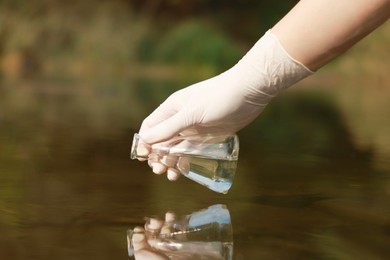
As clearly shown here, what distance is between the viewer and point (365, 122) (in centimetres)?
334

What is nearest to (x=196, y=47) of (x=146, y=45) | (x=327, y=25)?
(x=146, y=45)

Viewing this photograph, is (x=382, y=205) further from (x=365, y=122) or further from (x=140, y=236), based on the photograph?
(x=365, y=122)

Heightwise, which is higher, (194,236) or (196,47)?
(196,47)

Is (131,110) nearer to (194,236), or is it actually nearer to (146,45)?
(194,236)

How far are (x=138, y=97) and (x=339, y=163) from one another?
257 cm

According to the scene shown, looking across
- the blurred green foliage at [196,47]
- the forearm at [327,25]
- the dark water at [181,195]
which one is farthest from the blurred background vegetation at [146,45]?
the forearm at [327,25]

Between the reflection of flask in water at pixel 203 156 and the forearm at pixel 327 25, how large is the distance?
220mm

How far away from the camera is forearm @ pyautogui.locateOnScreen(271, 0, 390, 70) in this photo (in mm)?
1200

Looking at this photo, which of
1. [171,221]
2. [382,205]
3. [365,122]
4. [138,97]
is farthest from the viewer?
[138,97]

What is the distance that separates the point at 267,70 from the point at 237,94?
55 mm

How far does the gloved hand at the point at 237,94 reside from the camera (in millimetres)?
1353

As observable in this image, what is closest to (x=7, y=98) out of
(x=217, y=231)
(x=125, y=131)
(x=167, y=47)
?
(x=125, y=131)

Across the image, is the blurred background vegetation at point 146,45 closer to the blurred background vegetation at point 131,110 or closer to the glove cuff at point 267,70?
the blurred background vegetation at point 131,110

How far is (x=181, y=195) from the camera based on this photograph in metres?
1.47
